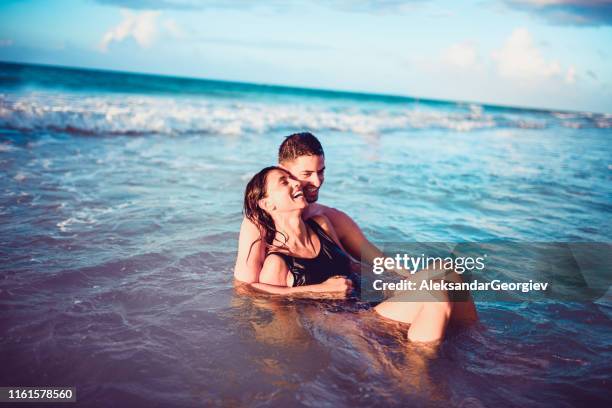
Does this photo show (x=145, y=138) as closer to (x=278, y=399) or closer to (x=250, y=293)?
(x=250, y=293)

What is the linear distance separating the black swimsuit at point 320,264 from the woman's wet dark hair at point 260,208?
0.63ft

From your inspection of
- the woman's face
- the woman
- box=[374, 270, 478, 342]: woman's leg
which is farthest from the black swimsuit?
box=[374, 270, 478, 342]: woman's leg

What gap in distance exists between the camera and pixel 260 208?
351 cm

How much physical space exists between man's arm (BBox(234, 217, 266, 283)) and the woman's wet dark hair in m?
0.03

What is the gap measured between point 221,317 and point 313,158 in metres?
1.57

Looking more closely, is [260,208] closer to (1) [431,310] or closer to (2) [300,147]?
(2) [300,147]

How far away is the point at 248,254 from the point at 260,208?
435 millimetres

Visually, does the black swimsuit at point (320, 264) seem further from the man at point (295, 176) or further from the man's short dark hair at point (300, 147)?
the man's short dark hair at point (300, 147)

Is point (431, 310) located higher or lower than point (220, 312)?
higher

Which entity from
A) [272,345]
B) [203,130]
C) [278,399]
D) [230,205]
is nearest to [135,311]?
[272,345]

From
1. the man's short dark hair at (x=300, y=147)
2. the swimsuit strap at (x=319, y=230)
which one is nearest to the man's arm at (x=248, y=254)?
the swimsuit strap at (x=319, y=230)

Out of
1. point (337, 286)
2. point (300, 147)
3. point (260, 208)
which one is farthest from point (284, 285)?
point (300, 147)

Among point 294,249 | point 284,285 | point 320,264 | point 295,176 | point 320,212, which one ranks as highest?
point 295,176

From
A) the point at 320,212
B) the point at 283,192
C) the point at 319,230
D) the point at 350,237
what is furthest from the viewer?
the point at 350,237
